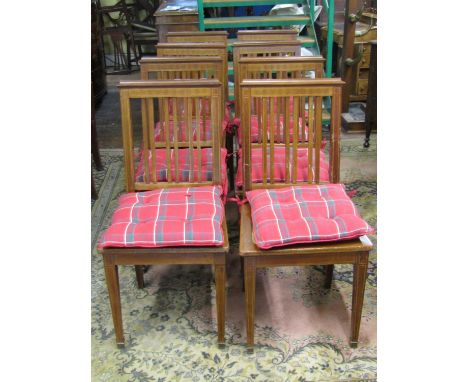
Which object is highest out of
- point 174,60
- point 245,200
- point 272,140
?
point 174,60

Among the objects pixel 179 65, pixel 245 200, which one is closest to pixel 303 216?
pixel 245 200

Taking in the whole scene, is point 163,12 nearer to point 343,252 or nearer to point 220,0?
point 220,0

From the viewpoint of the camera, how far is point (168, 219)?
64.5 inches

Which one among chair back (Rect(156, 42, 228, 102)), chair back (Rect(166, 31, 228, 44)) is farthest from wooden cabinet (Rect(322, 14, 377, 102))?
chair back (Rect(156, 42, 228, 102))

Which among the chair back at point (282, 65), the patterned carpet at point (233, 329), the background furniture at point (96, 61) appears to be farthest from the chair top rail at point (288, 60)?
the background furniture at point (96, 61)

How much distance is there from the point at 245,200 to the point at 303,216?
11.9 inches

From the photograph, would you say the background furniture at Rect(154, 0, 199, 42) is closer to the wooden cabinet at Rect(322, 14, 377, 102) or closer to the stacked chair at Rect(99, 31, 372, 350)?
the wooden cabinet at Rect(322, 14, 377, 102)

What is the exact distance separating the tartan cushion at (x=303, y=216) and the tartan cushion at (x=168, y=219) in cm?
14

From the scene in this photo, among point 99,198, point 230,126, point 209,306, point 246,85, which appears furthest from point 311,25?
point 209,306

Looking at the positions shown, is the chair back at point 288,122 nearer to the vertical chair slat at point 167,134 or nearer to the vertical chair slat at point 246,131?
the vertical chair slat at point 246,131

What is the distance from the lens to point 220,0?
3828 mm

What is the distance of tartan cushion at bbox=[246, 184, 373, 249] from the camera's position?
1.55 meters

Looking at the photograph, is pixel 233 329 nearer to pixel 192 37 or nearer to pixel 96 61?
pixel 192 37

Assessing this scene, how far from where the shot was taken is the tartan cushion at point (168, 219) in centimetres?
157
